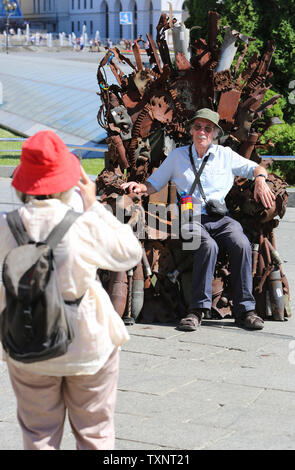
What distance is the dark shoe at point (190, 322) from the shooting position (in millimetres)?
6070

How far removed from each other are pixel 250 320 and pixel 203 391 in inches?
52.6

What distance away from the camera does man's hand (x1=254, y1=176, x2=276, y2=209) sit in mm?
6207

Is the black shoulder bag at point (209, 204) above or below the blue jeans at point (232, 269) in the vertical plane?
above

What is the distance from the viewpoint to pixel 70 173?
324 centimetres

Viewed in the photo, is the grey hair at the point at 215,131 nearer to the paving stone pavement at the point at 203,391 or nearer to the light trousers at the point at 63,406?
the paving stone pavement at the point at 203,391

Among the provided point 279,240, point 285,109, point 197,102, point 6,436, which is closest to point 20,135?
point 285,109

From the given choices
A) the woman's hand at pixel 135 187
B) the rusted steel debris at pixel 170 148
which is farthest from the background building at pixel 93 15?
the woman's hand at pixel 135 187

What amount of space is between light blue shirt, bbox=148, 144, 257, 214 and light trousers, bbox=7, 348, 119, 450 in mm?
3114

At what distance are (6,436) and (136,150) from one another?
126 inches

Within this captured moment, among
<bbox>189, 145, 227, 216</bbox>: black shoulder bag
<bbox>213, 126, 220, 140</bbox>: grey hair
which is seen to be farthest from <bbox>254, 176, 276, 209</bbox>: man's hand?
<bbox>213, 126, 220, 140</bbox>: grey hair

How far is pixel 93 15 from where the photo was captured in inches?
4368

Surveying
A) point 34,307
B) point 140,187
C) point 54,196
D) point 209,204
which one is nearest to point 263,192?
point 209,204

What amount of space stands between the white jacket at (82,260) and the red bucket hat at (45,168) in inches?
2.2

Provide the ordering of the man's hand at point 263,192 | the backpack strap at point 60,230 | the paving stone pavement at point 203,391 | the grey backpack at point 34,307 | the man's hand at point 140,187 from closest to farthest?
the grey backpack at point 34,307
the backpack strap at point 60,230
the paving stone pavement at point 203,391
the man's hand at point 263,192
the man's hand at point 140,187
